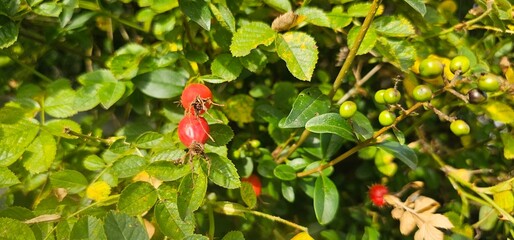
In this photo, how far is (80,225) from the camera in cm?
99

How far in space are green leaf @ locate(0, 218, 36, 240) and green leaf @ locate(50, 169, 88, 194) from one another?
0.53 ft

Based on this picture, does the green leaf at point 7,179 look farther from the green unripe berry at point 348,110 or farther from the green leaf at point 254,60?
the green unripe berry at point 348,110

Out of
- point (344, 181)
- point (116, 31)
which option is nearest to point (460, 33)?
point (344, 181)

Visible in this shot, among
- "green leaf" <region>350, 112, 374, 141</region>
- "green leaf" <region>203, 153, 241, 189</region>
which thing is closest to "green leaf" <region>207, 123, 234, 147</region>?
"green leaf" <region>203, 153, 241, 189</region>

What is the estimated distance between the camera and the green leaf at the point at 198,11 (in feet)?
3.62

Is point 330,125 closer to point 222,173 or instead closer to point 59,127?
point 222,173

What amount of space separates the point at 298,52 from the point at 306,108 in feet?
0.37

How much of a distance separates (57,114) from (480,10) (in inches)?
39.7

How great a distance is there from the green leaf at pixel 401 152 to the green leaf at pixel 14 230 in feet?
2.25

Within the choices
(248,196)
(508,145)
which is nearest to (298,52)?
(248,196)

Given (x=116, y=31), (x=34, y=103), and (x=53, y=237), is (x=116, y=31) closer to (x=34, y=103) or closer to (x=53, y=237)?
(x=34, y=103)

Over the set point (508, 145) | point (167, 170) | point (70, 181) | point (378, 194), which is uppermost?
point (167, 170)

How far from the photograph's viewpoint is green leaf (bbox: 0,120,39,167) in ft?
3.70

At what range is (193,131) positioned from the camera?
101 centimetres
